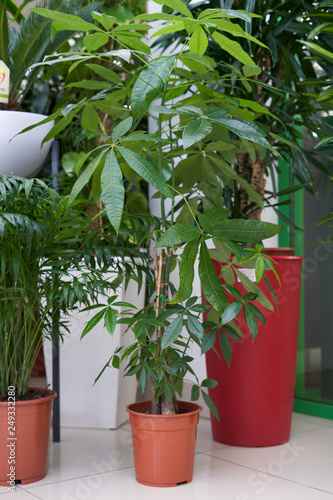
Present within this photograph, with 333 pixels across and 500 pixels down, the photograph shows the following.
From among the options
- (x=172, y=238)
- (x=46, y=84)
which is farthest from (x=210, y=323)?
(x=46, y=84)

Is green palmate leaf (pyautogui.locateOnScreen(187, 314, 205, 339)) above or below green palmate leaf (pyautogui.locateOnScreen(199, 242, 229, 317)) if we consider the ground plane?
below

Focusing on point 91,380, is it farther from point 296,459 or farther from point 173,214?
point 173,214

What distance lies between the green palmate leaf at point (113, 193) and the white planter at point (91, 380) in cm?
99

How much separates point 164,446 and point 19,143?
2.98 ft

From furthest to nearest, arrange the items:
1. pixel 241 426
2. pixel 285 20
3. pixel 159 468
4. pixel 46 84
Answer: pixel 46 84 < pixel 241 426 < pixel 285 20 < pixel 159 468

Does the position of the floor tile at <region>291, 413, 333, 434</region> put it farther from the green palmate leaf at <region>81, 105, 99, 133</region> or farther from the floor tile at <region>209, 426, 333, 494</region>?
the green palmate leaf at <region>81, 105, 99, 133</region>

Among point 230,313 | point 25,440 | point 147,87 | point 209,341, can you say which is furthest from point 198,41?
point 25,440

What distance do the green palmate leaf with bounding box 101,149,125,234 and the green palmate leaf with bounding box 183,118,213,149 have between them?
0.15 m

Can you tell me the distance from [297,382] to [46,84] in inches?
68.9

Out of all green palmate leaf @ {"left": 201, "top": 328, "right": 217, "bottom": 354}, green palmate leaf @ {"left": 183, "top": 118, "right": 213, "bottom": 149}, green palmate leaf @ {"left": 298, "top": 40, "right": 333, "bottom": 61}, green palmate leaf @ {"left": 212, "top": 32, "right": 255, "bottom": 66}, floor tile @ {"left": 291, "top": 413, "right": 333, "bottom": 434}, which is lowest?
floor tile @ {"left": 291, "top": 413, "right": 333, "bottom": 434}

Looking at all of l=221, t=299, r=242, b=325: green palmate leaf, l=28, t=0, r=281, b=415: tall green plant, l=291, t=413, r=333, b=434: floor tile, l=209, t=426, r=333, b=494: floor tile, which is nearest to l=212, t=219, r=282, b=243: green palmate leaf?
l=28, t=0, r=281, b=415: tall green plant

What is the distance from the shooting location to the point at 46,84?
9.32 feet

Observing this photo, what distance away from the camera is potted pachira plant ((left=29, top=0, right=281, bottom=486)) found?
1.23 m

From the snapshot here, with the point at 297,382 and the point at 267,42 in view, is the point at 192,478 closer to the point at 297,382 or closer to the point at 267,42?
the point at 297,382
